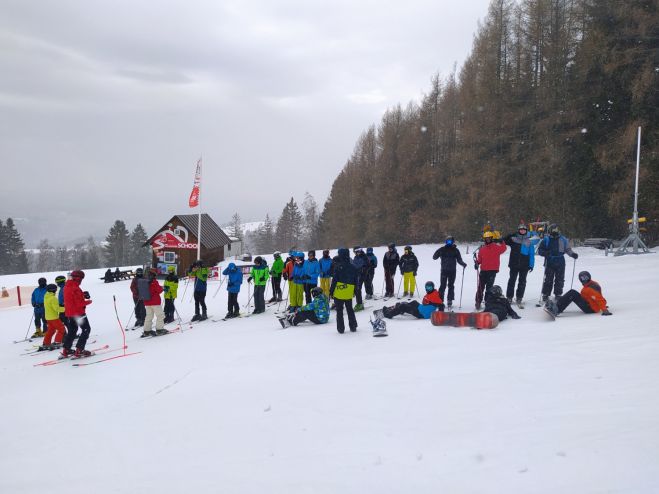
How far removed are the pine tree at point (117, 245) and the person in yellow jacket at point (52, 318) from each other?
76.7 metres

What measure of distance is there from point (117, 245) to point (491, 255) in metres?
84.4

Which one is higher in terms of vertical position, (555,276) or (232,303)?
(555,276)

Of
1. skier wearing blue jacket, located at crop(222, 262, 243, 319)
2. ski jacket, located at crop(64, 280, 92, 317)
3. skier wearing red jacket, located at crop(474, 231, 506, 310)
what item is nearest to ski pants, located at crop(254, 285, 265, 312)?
skier wearing blue jacket, located at crop(222, 262, 243, 319)

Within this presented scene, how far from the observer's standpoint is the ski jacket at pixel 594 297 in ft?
28.1

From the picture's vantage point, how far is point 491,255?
398 inches

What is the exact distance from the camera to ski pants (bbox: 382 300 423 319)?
985 cm

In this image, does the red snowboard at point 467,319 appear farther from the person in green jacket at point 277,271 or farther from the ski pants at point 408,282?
the person in green jacket at point 277,271

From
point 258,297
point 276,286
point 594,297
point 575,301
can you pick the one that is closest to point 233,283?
point 258,297

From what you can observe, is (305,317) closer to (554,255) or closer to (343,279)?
(343,279)

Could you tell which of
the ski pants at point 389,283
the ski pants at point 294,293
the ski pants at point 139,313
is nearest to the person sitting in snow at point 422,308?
the ski pants at point 389,283

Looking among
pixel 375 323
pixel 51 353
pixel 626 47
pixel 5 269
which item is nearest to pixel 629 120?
pixel 626 47

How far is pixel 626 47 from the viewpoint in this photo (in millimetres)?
19078

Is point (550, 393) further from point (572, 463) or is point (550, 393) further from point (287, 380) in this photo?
point (287, 380)

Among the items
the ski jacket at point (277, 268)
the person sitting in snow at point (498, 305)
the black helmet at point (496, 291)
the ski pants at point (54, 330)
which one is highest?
the ski jacket at point (277, 268)
